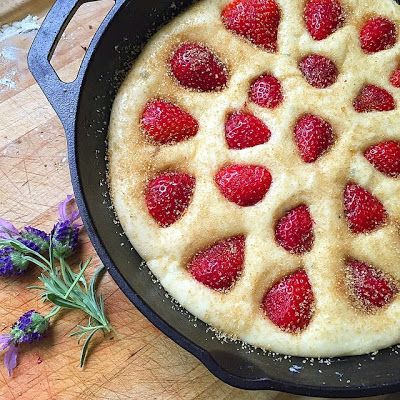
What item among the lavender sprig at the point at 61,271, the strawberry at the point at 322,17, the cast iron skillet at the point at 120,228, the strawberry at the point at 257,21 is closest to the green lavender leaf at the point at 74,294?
the lavender sprig at the point at 61,271

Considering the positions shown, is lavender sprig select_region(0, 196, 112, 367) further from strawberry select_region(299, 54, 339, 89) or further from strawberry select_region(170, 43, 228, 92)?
strawberry select_region(299, 54, 339, 89)

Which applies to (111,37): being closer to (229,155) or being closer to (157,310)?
(229,155)

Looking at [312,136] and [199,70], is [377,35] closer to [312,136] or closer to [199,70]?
[312,136]

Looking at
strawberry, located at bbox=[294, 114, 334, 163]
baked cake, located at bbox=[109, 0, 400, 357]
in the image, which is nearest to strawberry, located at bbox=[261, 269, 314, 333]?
baked cake, located at bbox=[109, 0, 400, 357]

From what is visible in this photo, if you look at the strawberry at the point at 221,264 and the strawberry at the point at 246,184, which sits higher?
the strawberry at the point at 246,184

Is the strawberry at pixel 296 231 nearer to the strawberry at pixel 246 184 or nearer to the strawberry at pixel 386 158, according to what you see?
the strawberry at pixel 246 184

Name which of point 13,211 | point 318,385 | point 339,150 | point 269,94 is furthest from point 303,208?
point 13,211
